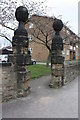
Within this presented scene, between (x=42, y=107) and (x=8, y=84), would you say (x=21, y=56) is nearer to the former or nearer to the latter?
(x=8, y=84)

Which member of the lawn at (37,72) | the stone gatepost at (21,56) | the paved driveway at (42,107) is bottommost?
the paved driveway at (42,107)

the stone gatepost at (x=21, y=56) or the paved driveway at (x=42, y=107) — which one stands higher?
the stone gatepost at (x=21, y=56)

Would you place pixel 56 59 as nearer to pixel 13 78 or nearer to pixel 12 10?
pixel 13 78

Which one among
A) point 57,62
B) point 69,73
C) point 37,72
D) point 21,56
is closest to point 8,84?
point 21,56

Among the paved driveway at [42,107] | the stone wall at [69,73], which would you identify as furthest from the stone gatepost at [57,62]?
the paved driveway at [42,107]

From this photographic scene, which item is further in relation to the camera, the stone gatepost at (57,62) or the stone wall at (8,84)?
the stone gatepost at (57,62)

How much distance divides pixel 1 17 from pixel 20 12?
7.68 meters

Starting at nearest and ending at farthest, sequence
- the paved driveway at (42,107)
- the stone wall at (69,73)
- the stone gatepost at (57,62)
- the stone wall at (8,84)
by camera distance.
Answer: the paved driveway at (42,107)
the stone wall at (8,84)
the stone gatepost at (57,62)
the stone wall at (69,73)

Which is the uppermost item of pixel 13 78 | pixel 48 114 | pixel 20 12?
pixel 20 12

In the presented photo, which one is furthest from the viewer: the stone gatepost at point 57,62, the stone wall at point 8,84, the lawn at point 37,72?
the lawn at point 37,72

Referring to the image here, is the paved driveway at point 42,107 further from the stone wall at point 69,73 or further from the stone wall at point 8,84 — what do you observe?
the stone wall at point 69,73

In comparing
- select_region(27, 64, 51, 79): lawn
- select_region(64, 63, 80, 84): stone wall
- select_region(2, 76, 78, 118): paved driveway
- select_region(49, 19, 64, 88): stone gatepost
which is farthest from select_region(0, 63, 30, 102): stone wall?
select_region(27, 64, 51, 79): lawn

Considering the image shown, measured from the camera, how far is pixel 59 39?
984 cm

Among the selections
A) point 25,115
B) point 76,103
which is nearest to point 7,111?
point 25,115
